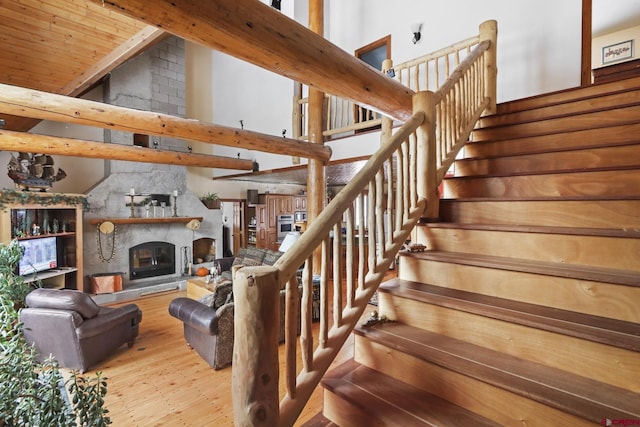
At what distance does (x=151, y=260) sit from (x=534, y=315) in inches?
276

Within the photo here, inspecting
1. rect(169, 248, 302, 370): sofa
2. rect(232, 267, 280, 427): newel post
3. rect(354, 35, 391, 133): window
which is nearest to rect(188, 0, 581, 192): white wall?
rect(354, 35, 391, 133): window

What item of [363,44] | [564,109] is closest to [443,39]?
[363,44]

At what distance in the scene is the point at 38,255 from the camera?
4.56 m

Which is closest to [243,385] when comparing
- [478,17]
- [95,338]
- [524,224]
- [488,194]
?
[524,224]

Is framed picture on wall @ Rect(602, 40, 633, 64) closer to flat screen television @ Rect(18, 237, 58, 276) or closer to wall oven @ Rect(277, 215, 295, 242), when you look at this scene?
wall oven @ Rect(277, 215, 295, 242)

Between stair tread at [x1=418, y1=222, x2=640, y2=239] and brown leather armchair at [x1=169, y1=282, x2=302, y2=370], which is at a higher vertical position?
stair tread at [x1=418, y1=222, x2=640, y2=239]

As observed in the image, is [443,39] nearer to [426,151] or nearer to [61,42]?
[426,151]

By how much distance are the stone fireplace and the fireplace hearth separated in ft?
0.06

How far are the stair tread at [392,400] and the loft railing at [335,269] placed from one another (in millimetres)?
198

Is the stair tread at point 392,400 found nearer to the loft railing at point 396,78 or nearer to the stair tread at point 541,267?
the stair tread at point 541,267

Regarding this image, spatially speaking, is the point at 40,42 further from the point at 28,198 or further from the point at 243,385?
the point at 243,385

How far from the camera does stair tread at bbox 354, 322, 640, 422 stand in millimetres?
1001

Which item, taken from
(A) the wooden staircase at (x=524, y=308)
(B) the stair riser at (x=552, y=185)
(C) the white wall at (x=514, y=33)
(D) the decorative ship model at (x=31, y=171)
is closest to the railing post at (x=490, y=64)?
(A) the wooden staircase at (x=524, y=308)

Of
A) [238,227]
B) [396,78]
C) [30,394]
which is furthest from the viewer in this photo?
[238,227]
